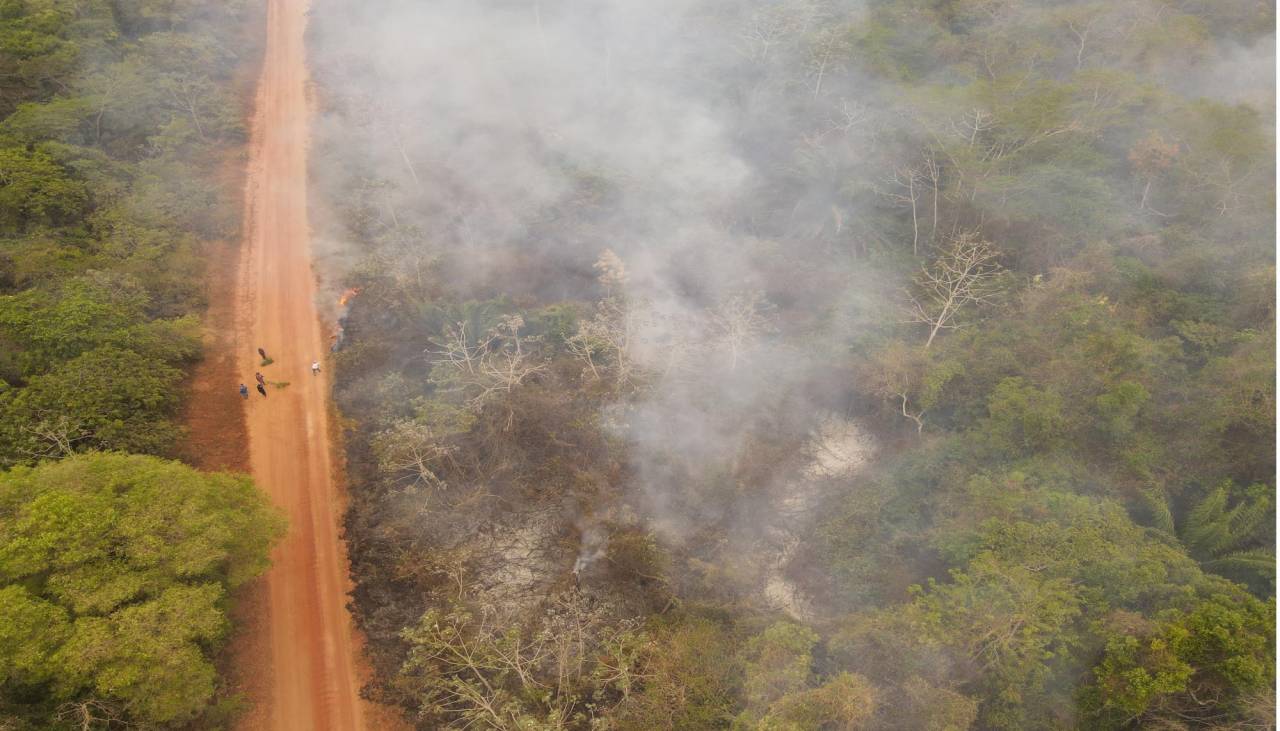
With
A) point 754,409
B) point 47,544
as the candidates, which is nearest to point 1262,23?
point 754,409

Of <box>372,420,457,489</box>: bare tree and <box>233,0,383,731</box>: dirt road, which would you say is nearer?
<box>233,0,383,731</box>: dirt road

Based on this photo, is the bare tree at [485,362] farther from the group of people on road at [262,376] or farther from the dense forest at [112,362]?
the dense forest at [112,362]

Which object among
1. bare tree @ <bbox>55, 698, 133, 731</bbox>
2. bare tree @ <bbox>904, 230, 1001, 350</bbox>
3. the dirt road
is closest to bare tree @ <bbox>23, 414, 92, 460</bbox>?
the dirt road

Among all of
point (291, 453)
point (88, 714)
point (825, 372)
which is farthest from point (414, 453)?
point (825, 372)

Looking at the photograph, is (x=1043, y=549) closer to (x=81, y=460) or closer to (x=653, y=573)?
(x=653, y=573)

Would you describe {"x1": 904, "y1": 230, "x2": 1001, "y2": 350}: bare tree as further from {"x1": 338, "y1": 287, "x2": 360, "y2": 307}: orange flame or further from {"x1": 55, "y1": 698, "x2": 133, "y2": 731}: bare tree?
{"x1": 55, "y1": 698, "x2": 133, "y2": 731}: bare tree

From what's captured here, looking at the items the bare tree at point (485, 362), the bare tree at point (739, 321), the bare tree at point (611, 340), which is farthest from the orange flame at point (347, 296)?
the bare tree at point (739, 321)
